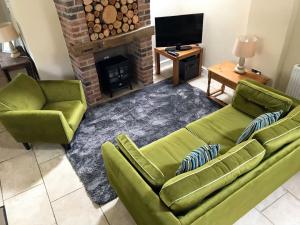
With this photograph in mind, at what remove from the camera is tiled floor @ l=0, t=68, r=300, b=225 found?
7.26 feet

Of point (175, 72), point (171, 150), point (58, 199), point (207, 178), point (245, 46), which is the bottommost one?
point (58, 199)

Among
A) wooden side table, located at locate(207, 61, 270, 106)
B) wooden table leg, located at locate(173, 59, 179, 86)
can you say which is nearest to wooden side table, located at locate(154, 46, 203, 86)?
wooden table leg, located at locate(173, 59, 179, 86)

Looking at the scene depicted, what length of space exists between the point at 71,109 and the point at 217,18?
2.59 m

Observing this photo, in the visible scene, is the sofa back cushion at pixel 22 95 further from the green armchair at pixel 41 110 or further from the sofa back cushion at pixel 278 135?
the sofa back cushion at pixel 278 135

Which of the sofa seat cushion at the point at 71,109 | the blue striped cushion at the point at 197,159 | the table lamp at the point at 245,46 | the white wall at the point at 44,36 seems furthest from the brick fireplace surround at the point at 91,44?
the blue striped cushion at the point at 197,159

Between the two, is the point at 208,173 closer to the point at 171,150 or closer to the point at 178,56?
the point at 171,150

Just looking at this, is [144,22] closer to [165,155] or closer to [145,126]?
[145,126]

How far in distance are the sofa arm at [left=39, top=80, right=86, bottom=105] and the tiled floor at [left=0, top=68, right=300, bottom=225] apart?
0.74 metres

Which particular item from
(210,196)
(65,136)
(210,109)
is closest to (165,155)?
(210,196)

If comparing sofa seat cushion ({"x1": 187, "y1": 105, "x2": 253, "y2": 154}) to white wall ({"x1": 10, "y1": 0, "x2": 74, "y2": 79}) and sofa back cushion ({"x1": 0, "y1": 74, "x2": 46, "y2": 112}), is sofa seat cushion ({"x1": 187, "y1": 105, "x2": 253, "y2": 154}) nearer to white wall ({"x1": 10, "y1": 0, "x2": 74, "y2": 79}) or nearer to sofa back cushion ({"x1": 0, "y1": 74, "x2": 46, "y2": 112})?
sofa back cushion ({"x1": 0, "y1": 74, "x2": 46, "y2": 112})

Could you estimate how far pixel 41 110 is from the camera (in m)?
2.79

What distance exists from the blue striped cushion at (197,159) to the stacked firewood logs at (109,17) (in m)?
2.34

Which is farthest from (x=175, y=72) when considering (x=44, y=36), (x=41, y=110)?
(x=41, y=110)

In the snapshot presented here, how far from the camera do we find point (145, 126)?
3.29m
